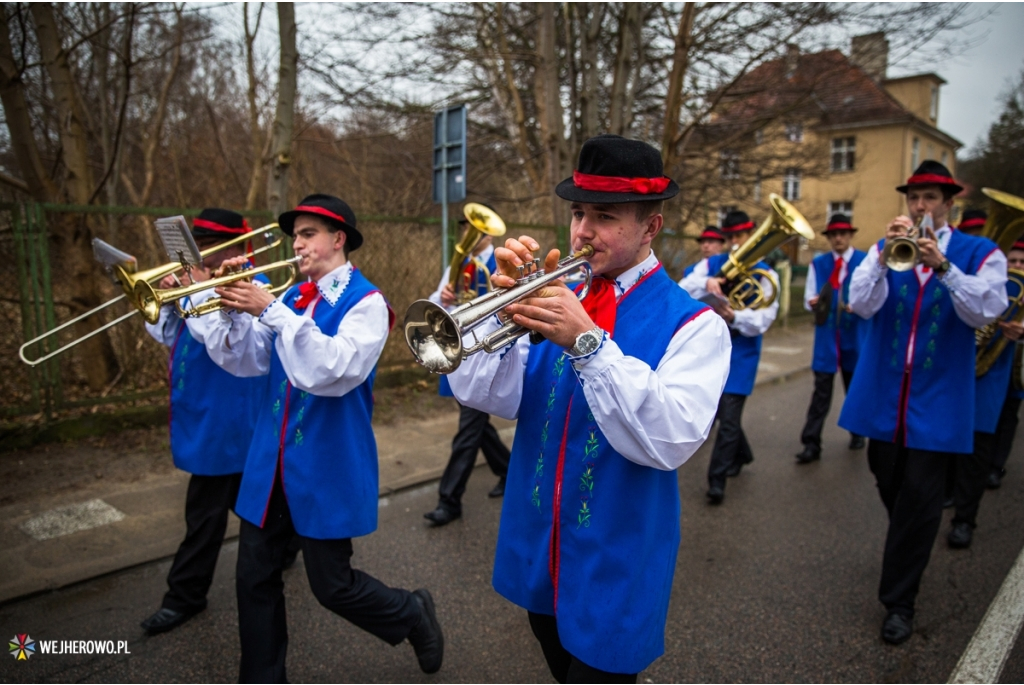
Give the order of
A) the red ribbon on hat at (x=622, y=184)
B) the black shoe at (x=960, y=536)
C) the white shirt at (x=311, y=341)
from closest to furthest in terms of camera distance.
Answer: the red ribbon on hat at (x=622, y=184) < the white shirt at (x=311, y=341) < the black shoe at (x=960, y=536)

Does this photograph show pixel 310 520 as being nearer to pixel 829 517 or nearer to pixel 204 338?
pixel 204 338

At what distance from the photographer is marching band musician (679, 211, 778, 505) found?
5336mm

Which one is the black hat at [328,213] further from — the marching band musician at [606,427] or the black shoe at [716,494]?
the black shoe at [716,494]

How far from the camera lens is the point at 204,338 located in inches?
122

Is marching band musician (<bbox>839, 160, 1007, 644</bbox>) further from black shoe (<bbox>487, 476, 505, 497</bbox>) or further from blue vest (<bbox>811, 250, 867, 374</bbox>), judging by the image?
blue vest (<bbox>811, 250, 867, 374</bbox>)

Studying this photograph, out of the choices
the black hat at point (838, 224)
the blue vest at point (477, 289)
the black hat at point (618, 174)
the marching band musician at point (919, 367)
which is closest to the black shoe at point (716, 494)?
the marching band musician at point (919, 367)

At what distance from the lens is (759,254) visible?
17.2ft

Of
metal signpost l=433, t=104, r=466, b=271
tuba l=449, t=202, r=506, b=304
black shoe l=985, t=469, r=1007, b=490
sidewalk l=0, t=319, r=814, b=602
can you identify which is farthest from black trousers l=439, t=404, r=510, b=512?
black shoe l=985, t=469, r=1007, b=490

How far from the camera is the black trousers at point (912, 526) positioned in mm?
3428

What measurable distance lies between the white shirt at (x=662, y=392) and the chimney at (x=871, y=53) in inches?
400

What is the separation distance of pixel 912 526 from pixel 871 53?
923 cm

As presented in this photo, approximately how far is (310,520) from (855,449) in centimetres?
587

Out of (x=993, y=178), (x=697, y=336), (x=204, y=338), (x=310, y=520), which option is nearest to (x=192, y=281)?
(x=204, y=338)

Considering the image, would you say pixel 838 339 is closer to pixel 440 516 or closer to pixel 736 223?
pixel 736 223
